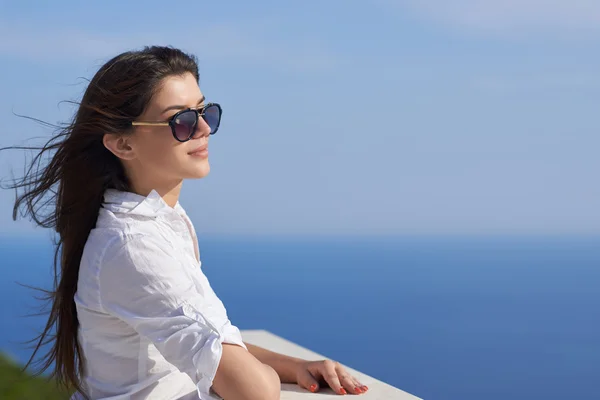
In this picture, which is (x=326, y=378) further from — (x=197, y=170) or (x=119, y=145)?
(x=119, y=145)

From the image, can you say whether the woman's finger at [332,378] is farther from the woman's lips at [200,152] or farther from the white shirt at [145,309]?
the woman's lips at [200,152]

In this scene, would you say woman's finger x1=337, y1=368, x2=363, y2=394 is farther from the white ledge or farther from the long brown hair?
the long brown hair

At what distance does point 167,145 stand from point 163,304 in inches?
21.9

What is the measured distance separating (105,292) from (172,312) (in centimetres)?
24

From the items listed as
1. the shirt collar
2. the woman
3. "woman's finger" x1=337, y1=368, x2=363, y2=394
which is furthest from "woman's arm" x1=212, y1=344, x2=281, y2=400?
"woman's finger" x1=337, y1=368, x2=363, y2=394

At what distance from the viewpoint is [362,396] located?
280cm

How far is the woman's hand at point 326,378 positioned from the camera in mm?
2779

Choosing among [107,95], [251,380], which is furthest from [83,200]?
[251,380]

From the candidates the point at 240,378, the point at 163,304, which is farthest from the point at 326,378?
the point at 163,304

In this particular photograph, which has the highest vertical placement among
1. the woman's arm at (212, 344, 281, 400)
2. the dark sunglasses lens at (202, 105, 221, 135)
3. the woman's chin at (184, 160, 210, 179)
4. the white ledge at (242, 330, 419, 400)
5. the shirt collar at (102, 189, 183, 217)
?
the dark sunglasses lens at (202, 105, 221, 135)

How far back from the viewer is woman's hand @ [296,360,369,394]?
9.12ft

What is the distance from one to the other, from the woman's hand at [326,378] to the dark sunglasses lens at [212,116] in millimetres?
988

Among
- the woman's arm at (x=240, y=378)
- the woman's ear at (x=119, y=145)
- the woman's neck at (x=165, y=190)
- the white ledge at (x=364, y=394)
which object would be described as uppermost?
the woman's ear at (x=119, y=145)

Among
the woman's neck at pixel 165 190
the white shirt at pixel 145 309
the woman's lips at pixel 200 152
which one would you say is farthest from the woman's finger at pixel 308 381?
the woman's lips at pixel 200 152
